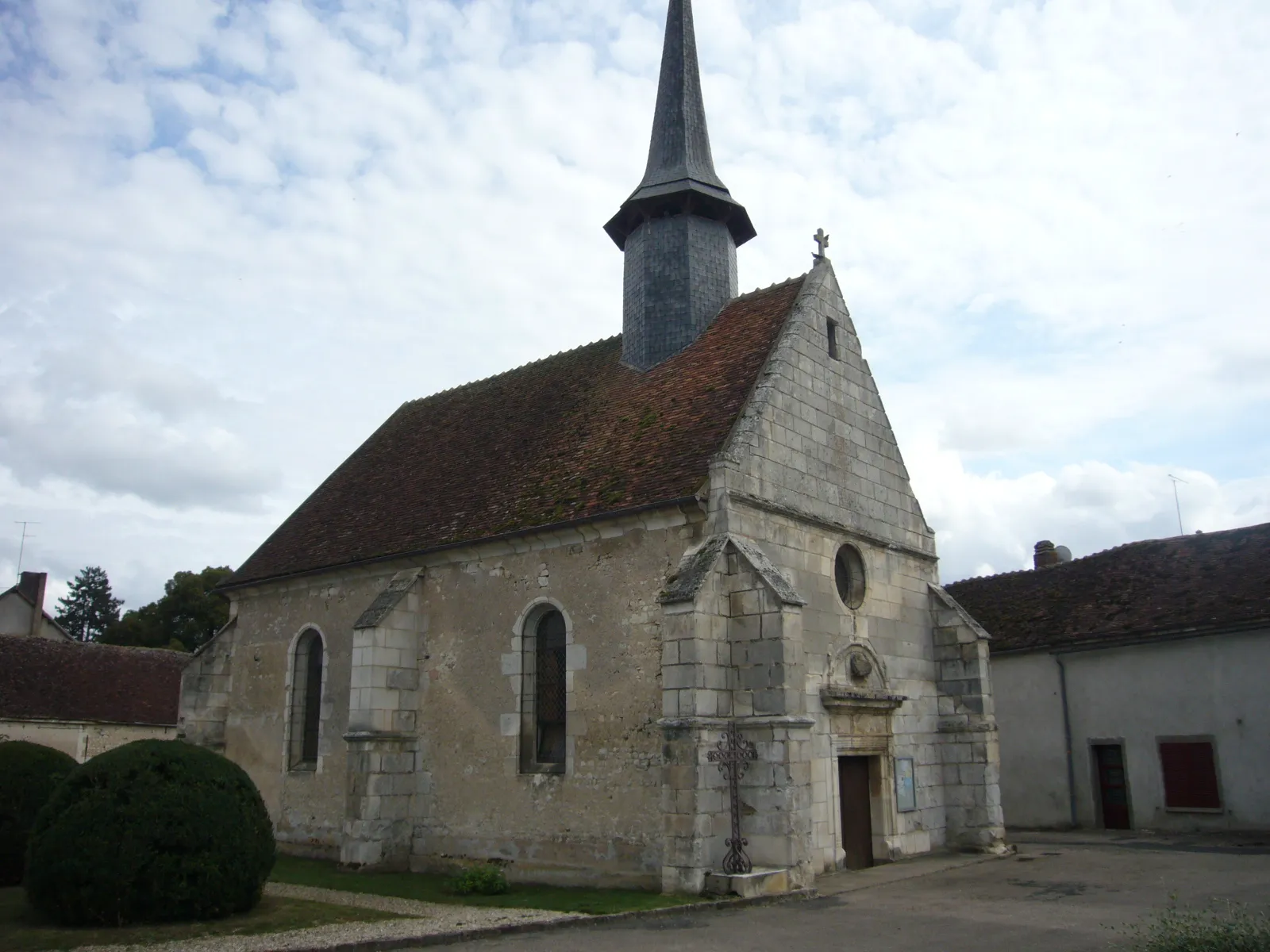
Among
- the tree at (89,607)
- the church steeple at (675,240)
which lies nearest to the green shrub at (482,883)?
the church steeple at (675,240)

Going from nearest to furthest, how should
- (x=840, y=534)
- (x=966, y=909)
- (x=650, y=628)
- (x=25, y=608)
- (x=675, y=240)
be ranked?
(x=966, y=909), (x=650, y=628), (x=840, y=534), (x=675, y=240), (x=25, y=608)

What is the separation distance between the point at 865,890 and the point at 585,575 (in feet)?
17.6

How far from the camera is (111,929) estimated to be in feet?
32.1

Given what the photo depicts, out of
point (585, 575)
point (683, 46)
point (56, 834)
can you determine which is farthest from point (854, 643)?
point (683, 46)

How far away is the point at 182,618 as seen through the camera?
4644 centimetres

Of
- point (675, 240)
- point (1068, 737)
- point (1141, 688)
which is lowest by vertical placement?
point (1068, 737)

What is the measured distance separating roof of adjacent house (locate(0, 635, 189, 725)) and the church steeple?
18.7 metres

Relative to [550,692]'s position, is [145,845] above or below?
below

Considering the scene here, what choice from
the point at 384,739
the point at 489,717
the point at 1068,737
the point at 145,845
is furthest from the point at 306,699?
the point at 1068,737

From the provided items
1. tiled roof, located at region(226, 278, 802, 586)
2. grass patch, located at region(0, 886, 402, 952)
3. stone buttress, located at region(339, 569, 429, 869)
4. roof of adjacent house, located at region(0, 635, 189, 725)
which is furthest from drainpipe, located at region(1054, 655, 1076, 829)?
roof of adjacent house, located at region(0, 635, 189, 725)

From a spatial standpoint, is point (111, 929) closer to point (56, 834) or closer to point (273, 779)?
point (56, 834)

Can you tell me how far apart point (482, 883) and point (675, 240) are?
11223 millimetres

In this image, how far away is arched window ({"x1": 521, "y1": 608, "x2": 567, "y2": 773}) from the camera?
14195 millimetres

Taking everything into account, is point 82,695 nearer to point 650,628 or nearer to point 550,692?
point 550,692
